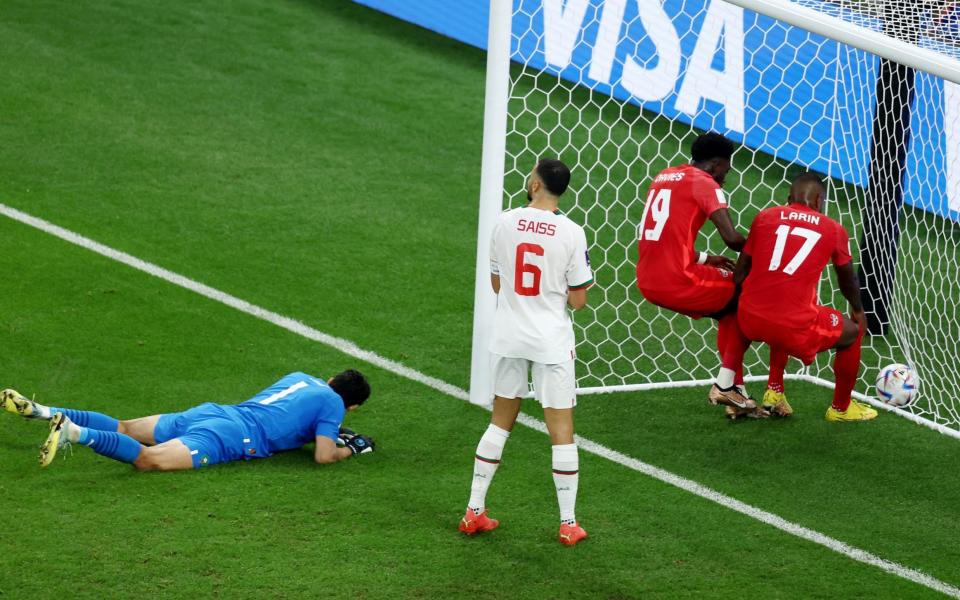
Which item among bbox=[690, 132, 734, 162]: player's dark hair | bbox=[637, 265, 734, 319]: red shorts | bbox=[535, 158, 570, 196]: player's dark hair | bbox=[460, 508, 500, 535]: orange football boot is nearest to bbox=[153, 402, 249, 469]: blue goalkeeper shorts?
bbox=[460, 508, 500, 535]: orange football boot

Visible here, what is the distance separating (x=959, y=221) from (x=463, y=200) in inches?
154

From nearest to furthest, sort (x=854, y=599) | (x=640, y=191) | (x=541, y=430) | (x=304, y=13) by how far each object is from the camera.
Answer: (x=854, y=599) < (x=541, y=430) < (x=640, y=191) < (x=304, y=13)

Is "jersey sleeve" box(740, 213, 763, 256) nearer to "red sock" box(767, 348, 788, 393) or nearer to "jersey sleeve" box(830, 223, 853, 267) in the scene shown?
"jersey sleeve" box(830, 223, 853, 267)

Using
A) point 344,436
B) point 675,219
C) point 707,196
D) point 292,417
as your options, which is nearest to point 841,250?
point 707,196

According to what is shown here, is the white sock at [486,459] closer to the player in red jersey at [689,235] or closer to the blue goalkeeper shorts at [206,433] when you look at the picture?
the blue goalkeeper shorts at [206,433]

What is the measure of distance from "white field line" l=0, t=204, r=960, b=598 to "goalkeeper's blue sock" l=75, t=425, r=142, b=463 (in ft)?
6.71

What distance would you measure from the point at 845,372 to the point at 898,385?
19.6 inches

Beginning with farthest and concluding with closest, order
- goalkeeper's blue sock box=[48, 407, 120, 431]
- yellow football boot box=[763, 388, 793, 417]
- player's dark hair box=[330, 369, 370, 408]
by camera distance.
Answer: yellow football boot box=[763, 388, 793, 417] < player's dark hair box=[330, 369, 370, 408] < goalkeeper's blue sock box=[48, 407, 120, 431]

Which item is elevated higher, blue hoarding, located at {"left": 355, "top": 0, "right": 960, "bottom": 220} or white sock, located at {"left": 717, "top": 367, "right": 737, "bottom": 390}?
blue hoarding, located at {"left": 355, "top": 0, "right": 960, "bottom": 220}

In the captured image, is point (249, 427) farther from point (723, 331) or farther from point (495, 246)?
point (723, 331)

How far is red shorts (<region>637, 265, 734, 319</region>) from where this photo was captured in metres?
7.03

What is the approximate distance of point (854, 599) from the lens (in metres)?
5.52

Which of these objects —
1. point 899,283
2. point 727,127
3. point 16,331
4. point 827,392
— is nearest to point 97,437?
point 16,331

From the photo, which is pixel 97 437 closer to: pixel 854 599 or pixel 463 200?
pixel 854 599
